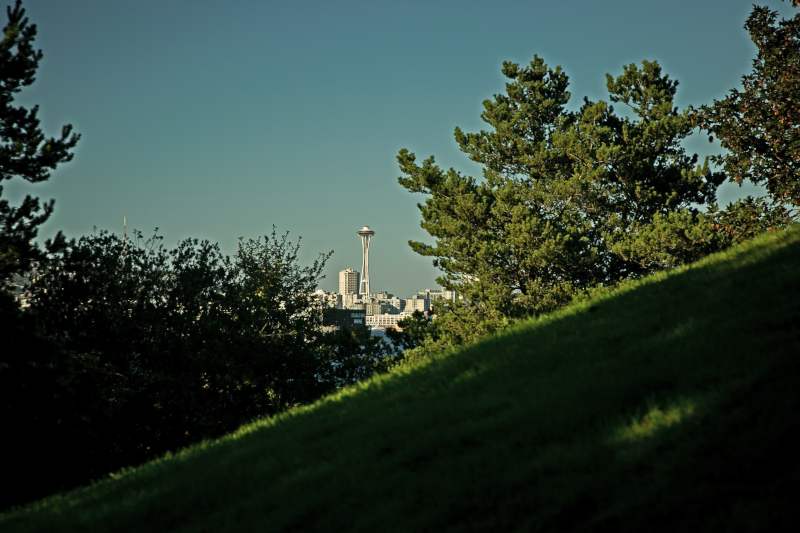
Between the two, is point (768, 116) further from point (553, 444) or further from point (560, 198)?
point (553, 444)

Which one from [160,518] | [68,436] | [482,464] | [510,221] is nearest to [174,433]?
[68,436]

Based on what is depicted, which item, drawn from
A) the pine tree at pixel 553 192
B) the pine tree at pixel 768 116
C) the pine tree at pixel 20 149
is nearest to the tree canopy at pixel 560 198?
the pine tree at pixel 553 192

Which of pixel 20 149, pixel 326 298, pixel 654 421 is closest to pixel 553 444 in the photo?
pixel 654 421

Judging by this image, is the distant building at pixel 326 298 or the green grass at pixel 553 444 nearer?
the green grass at pixel 553 444

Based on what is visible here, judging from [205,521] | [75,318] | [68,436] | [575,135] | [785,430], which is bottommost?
[785,430]

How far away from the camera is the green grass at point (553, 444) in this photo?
522 cm

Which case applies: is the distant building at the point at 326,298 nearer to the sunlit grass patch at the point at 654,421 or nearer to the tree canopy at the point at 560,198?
the tree canopy at the point at 560,198

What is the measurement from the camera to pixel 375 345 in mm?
44312

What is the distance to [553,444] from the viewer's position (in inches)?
249

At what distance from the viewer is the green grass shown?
17.1 ft

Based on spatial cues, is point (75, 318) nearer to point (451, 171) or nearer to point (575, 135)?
point (451, 171)

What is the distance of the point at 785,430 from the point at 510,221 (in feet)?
139

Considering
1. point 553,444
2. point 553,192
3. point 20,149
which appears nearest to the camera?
point 553,444

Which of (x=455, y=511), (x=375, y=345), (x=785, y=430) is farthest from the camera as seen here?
(x=375, y=345)
